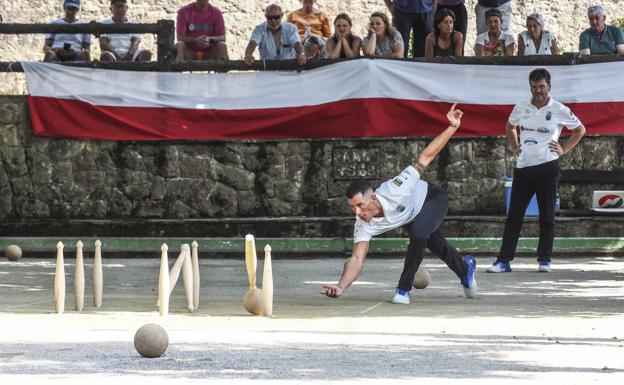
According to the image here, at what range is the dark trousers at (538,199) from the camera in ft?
47.1

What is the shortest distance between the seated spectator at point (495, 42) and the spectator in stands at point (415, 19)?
2.29 ft

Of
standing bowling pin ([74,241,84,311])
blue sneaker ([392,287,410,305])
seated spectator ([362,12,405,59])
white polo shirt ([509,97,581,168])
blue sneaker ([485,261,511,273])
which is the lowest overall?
blue sneaker ([485,261,511,273])

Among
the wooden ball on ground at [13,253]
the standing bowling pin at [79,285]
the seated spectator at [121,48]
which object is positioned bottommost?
the wooden ball on ground at [13,253]

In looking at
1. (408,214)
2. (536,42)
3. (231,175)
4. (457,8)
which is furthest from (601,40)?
(408,214)

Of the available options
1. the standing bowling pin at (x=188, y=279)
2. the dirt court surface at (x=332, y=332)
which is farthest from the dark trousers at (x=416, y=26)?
the standing bowling pin at (x=188, y=279)

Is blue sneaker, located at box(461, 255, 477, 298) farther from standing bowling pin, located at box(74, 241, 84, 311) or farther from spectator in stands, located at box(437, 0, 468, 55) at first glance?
spectator in stands, located at box(437, 0, 468, 55)

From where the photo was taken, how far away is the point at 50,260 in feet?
55.3

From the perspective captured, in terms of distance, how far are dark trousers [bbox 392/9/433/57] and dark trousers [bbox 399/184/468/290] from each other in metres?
6.36

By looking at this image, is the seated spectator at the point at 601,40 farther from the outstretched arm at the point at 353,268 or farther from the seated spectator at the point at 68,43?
the outstretched arm at the point at 353,268

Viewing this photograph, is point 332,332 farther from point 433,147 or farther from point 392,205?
point 433,147

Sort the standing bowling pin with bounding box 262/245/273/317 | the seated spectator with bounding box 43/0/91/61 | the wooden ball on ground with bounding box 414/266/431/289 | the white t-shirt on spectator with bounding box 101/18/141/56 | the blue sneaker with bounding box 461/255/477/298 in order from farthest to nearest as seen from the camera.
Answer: the white t-shirt on spectator with bounding box 101/18/141/56, the seated spectator with bounding box 43/0/91/61, the wooden ball on ground with bounding box 414/266/431/289, the blue sneaker with bounding box 461/255/477/298, the standing bowling pin with bounding box 262/245/273/317

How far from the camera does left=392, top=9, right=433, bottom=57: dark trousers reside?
18.2 m

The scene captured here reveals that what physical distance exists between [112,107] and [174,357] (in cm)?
999

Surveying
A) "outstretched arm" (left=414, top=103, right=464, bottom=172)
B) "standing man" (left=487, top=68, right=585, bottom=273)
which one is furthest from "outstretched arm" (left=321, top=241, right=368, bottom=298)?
"standing man" (left=487, top=68, right=585, bottom=273)
